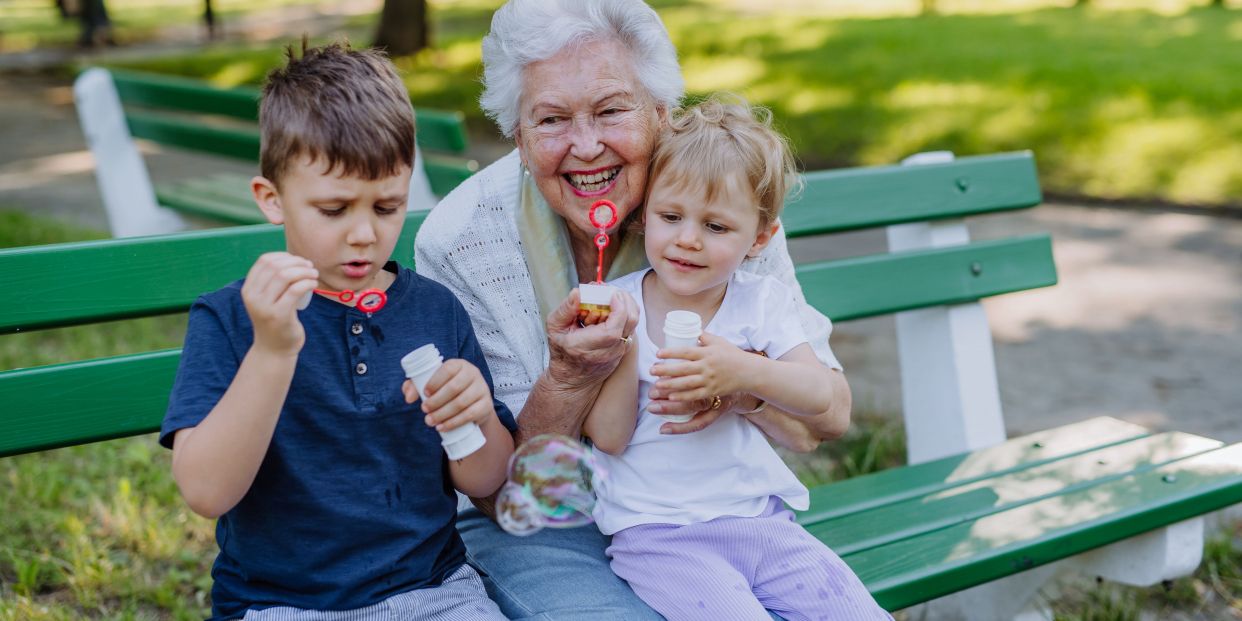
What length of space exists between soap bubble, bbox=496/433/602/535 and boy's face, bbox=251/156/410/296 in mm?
405

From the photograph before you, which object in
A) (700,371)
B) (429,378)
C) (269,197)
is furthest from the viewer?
(700,371)

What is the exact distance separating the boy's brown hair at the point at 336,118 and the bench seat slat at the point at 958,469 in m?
1.31

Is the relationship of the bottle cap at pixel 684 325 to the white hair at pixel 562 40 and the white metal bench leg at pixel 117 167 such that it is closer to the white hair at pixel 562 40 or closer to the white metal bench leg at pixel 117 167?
the white hair at pixel 562 40

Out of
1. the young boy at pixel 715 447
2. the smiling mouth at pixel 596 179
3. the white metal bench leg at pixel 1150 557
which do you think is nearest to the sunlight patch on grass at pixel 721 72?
the white metal bench leg at pixel 1150 557

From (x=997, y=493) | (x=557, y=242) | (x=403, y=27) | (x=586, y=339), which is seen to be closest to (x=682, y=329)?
(x=586, y=339)

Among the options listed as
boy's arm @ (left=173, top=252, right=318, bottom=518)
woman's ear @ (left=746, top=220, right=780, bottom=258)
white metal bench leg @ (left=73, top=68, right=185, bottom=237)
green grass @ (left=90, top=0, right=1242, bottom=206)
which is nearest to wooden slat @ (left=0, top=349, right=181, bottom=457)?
boy's arm @ (left=173, top=252, right=318, bottom=518)

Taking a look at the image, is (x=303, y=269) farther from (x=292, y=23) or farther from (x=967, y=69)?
(x=292, y=23)

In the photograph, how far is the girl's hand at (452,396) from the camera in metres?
1.75

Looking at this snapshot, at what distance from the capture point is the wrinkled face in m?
2.28

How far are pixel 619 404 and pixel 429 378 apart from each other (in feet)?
1.58

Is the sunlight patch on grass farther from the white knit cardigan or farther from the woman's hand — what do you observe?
the woman's hand

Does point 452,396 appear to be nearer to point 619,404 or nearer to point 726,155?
point 619,404

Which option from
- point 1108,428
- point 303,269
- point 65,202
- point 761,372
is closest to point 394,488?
point 303,269

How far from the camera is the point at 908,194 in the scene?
3199mm
